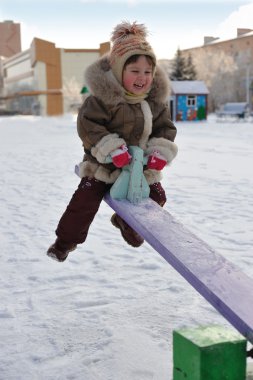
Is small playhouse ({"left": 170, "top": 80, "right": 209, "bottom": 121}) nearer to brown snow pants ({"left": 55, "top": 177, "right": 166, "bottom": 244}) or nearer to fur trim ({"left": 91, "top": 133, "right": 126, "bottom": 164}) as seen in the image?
brown snow pants ({"left": 55, "top": 177, "right": 166, "bottom": 244})

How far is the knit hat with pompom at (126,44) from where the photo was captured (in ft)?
8.91

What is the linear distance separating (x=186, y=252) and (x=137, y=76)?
1.11 meters

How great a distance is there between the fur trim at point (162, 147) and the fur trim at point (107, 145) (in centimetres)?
24

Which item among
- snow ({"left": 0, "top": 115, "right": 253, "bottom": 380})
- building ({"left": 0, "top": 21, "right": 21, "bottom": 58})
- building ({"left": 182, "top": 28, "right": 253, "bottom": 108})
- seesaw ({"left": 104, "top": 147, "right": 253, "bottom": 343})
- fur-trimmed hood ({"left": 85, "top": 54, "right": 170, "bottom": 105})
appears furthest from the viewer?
building ({"left": 0, "top": 21, "right": 21, "bottom": 58})

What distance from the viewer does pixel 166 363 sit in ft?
7.73

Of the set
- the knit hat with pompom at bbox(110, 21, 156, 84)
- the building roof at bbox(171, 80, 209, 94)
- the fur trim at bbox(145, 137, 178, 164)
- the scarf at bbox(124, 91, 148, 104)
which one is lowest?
the fur trim at bbox(145, 137, 178, 164)

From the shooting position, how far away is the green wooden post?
166 cm

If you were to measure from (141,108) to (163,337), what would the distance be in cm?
128

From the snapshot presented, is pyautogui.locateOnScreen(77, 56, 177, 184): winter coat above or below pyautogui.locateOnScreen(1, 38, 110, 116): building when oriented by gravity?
below

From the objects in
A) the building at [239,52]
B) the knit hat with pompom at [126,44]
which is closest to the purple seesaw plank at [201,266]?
the knit hat with pompom at [126,44]

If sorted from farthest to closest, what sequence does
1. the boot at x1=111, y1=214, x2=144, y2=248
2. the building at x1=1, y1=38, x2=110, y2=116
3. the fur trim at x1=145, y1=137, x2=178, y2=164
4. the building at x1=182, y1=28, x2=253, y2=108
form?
1. the building at x1=182, y1=28, x2=253, y2=108
2. the building at x1=1, y1=38, x2=110, y2=116
3. the boot at x1=111, y1=214, x2=144, y2=248
4. the fur trim at x1=145, y1=137, x2=178, y2=164

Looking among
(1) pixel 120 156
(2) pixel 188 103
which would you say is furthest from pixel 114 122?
(2) pixel 188 103

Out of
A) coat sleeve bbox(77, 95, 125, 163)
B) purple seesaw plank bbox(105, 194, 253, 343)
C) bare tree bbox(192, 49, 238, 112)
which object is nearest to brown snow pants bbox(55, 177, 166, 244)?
coat sleeve bbox(77, 95, 125, 163)

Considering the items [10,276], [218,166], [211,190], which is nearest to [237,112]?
[218,166]
